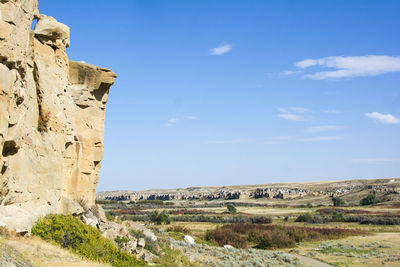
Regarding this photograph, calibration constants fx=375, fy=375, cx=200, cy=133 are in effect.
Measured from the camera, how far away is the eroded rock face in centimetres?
1069

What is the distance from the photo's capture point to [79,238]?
13.5m

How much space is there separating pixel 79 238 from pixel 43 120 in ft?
15.4

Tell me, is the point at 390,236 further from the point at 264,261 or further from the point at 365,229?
the point at 264,261

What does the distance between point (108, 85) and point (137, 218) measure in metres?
38.6

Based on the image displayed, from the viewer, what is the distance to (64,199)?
15180 mm

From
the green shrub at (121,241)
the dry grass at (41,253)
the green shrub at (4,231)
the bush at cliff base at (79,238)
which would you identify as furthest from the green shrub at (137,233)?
the green shrub at (4,231)

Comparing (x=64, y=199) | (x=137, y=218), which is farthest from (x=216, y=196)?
(x=64, y=199)

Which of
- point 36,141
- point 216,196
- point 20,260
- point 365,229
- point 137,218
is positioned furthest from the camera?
point 216,196

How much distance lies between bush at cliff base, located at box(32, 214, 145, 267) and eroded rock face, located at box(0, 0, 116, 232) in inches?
18.8

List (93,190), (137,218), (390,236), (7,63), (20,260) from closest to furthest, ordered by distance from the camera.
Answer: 1. (20,260)
2. (7,63)
3. (93,190)
4. (390,236)
5. (137,218)

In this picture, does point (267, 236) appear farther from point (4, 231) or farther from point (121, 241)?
point (4, 231)

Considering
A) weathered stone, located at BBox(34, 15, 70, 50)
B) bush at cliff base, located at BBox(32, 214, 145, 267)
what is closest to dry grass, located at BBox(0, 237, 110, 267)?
bush at cliff base, located at BBox(32, 214, 145, 267)

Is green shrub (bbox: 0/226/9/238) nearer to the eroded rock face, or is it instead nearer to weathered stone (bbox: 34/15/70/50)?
the eroded rock face

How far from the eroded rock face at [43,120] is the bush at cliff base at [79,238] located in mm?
477
